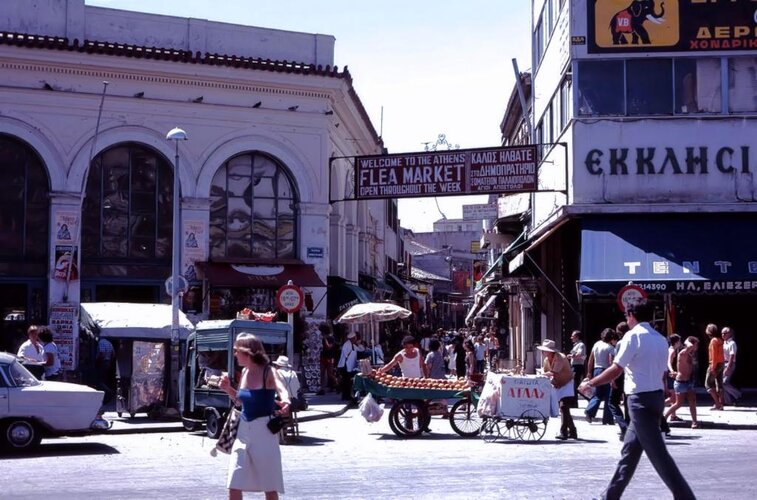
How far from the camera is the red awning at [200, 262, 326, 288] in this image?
1103 inches

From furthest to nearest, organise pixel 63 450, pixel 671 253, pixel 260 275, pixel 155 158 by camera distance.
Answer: pixel 260 275
pixel 155 158
pixel 671 253
pixel 63 450

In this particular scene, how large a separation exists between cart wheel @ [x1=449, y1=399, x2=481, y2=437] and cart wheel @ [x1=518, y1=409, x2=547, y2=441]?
0.82m

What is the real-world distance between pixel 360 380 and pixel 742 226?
11184 mm

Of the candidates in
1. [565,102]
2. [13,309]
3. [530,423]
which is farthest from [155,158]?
[530,423]

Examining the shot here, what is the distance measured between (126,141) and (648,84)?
42.4ft

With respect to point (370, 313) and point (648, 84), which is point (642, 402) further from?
point (370, 313)

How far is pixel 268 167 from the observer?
96.0 ft

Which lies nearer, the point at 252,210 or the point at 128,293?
the point at 128,293

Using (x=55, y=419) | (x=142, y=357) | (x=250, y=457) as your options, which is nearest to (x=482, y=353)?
(x=142, y=357)

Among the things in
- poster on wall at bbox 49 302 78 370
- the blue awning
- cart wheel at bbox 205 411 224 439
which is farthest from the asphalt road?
poster on wall at bbox 49 302 78 370

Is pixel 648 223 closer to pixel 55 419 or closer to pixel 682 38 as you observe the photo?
pixel 682 38

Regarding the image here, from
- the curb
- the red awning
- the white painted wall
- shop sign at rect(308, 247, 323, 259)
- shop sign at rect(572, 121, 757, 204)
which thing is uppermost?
the white painted wall

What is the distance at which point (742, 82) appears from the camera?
25.7m

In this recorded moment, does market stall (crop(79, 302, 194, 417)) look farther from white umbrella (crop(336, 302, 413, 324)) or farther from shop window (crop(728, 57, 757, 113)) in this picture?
shop window (crop(728, 57, 757, 113))
